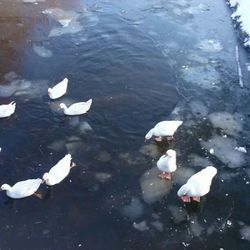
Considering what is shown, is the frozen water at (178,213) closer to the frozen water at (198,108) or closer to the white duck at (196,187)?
the white duck at (196,187)

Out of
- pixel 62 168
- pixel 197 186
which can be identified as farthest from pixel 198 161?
pixel 62 168

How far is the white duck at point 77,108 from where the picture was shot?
10.2m

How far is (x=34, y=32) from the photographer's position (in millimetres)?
13711

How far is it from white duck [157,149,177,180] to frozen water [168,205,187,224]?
0.78 metres

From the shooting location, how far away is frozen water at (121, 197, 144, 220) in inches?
312

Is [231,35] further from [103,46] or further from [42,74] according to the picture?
[42,74]

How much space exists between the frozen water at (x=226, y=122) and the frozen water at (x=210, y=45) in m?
3.32

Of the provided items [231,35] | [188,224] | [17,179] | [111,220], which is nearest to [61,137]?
[17,179]

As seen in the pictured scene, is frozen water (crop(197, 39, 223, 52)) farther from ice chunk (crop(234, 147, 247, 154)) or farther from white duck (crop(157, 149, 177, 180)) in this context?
white duck (crop(157, 149, 177, 180))

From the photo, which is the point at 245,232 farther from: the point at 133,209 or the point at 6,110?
the point at 6,110

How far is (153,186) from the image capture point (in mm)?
8492

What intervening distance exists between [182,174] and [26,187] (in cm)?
319

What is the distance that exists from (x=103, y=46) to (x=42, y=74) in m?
2.28

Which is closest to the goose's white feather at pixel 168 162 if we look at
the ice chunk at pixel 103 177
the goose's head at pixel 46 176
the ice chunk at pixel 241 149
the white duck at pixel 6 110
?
the ice chunk at pixel 103 177
